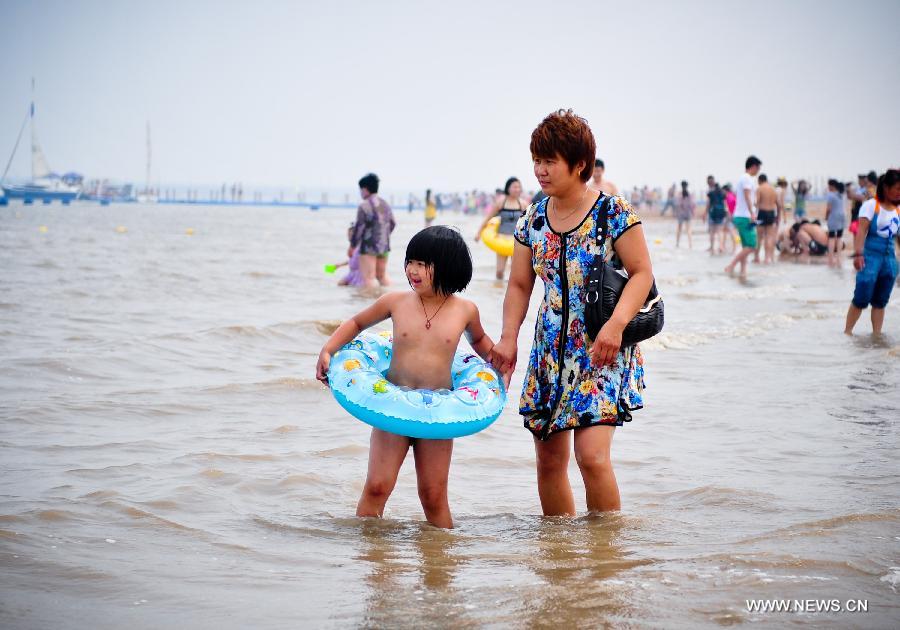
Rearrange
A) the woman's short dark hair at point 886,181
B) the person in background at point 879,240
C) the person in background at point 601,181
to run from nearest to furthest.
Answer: the woman's short dark hair at point 886,181 < the person in background at point 879,240 < the person in background at point 601,181

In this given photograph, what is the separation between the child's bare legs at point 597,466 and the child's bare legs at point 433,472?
21.5 inches

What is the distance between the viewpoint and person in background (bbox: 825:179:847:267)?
1956 centimetres

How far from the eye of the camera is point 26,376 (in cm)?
743

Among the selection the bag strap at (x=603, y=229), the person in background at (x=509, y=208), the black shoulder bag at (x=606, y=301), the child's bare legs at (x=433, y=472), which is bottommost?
the child's bare legs at (x=433, y=472)

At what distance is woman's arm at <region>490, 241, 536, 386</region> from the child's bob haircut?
7.8 inches

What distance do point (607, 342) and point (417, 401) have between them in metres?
0.77

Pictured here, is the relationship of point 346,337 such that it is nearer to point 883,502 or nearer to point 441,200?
point 883,502

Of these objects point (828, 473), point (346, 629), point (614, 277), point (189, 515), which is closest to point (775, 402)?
point (828, 473)

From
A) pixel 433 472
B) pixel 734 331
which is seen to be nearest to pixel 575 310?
pixel 433 472

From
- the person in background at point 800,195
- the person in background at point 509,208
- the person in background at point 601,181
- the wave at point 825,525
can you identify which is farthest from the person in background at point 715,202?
the wave at point 825,525

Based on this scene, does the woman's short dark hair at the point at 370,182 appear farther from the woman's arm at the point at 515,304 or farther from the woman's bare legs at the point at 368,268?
the woman's arm at the point at 515,304

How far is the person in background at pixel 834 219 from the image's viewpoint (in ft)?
64.2

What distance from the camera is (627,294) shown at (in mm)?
3682

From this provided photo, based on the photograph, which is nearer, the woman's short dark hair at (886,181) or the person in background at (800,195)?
the woman's short dark hair at (886,181)
